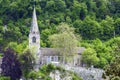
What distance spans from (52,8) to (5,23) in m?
10.2

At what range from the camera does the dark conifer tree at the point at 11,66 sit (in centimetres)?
6712

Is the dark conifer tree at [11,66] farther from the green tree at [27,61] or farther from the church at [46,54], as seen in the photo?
the church at [46,54]

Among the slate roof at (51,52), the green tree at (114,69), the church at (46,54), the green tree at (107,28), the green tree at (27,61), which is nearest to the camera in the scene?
the green tree at (114,69)

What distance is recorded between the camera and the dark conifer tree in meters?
67.1

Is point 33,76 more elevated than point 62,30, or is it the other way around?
point 62,30

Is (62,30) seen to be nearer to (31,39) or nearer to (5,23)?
(31,39)

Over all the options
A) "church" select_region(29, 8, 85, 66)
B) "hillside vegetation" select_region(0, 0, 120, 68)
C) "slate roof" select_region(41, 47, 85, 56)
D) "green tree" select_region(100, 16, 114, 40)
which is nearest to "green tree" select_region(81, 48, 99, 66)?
"church" select_region(29, 8, 85, 66)

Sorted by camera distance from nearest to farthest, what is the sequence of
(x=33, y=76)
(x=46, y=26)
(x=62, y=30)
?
(x=33, y=76)
(x=62, y=30)
(x=46, y=26)

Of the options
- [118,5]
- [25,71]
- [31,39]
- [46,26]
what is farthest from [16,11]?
[25,71]

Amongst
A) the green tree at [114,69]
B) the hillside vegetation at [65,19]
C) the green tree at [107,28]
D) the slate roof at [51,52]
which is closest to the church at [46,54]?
the slate roof at [51,52]

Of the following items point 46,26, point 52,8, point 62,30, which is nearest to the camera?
point 62,30

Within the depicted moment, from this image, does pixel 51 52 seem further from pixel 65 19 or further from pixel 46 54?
pixel 65 19

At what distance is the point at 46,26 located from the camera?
94312 millimetres

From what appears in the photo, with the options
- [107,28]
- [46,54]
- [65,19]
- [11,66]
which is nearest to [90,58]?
[46,54]
